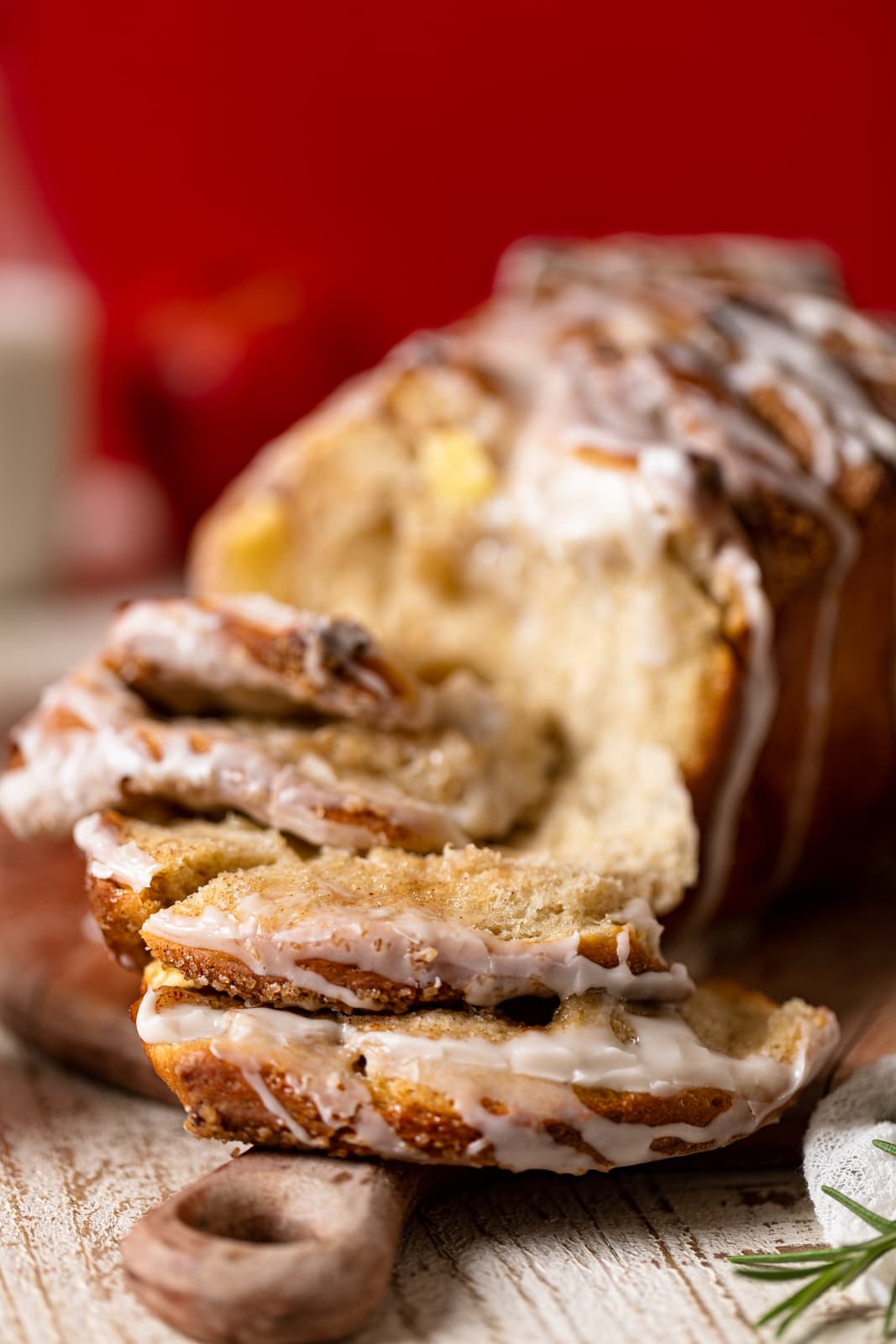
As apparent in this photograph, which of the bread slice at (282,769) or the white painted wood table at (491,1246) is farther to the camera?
the bread slice at (282,769)

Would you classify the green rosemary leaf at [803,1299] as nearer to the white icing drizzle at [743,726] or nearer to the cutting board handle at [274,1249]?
the cutting board handle at [274,1249]

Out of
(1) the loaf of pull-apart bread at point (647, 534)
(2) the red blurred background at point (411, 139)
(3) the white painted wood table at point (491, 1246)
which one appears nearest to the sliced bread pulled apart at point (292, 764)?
(1) the loaf of pull-apart bread at point (647, 534)

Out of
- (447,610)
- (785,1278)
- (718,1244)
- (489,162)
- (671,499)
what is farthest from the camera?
(489,162)

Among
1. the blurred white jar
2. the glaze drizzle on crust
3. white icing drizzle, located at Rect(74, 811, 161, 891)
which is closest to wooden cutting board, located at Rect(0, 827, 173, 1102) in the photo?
white icing drizzle, located at Rect(74, 811, 161, 891)

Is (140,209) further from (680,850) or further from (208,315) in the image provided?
(680,850)

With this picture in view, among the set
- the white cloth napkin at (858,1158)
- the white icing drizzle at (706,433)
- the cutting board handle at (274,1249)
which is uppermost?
the white icing drizzle at (706,433)

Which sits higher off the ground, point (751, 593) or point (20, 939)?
point (751, 593)

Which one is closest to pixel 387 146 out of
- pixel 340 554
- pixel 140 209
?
pixel 140 209
